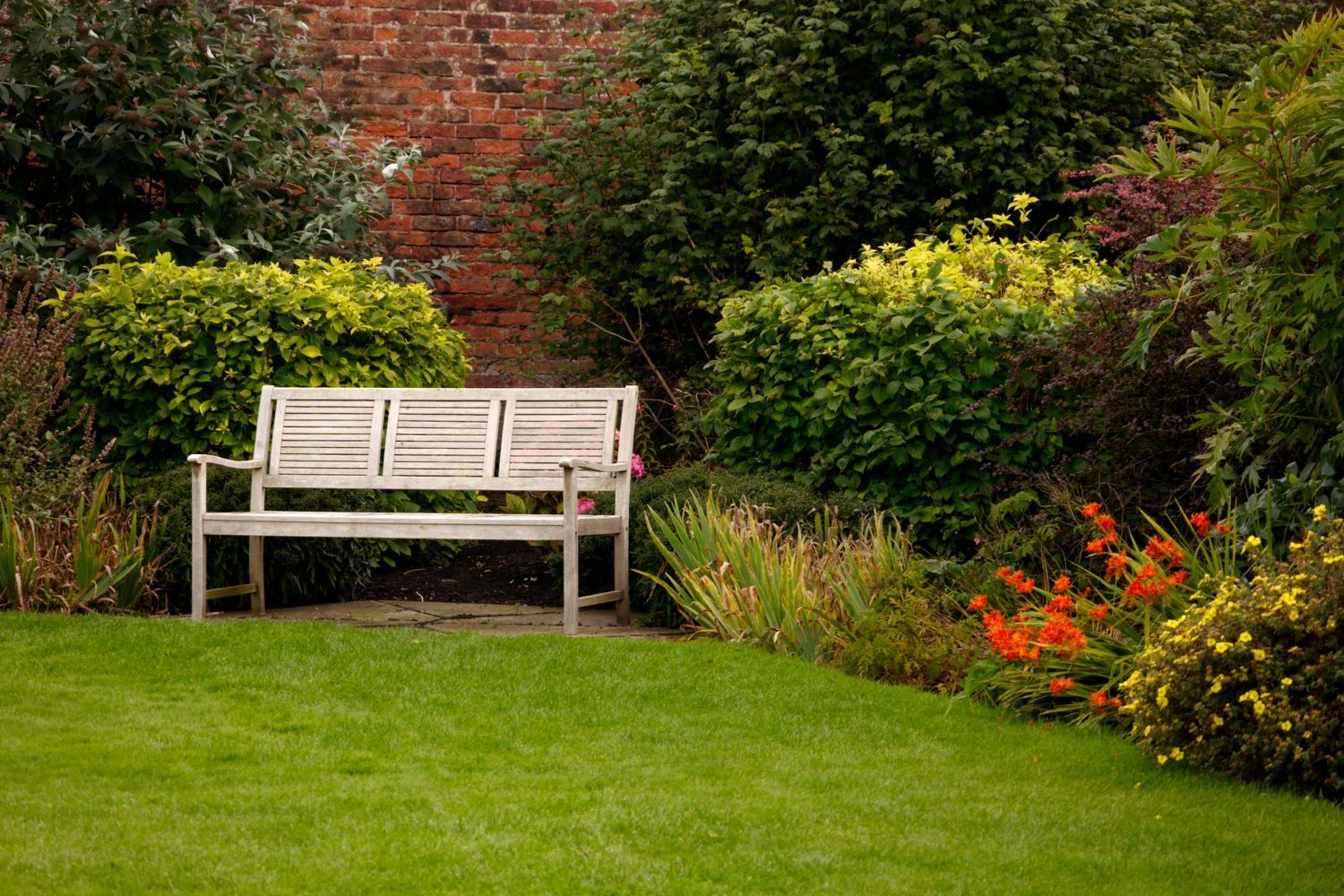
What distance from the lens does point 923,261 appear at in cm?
745

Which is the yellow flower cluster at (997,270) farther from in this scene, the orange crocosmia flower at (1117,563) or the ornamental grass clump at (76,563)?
the ornamental grass clump at (76,563)

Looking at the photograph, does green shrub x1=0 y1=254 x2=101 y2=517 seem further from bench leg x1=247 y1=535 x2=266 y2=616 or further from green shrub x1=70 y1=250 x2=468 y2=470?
bench leg x1=247 y1=535 x2=266 y2=616

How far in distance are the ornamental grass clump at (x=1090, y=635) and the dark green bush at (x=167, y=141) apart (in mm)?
5253

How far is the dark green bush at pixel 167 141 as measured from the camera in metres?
8.43

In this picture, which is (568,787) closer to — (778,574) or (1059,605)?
(1059,605)

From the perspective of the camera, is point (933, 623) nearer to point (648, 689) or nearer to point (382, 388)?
point (648, 689)

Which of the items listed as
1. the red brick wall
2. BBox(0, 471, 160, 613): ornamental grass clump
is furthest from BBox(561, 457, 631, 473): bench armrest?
the red brick wall

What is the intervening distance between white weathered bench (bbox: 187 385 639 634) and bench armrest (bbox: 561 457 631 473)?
0.5 inches

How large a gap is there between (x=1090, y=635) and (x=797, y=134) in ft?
16.9

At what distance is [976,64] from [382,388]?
13.7 feet

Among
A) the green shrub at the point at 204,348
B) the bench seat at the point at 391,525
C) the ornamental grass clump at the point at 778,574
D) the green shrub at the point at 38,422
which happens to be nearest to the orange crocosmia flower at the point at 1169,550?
the ornamental grass clump at the point at 778,574

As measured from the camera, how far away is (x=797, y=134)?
30.2ft

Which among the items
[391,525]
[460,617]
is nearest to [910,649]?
[460,617]

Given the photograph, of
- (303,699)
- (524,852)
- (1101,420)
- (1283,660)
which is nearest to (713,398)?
(1101,420)
